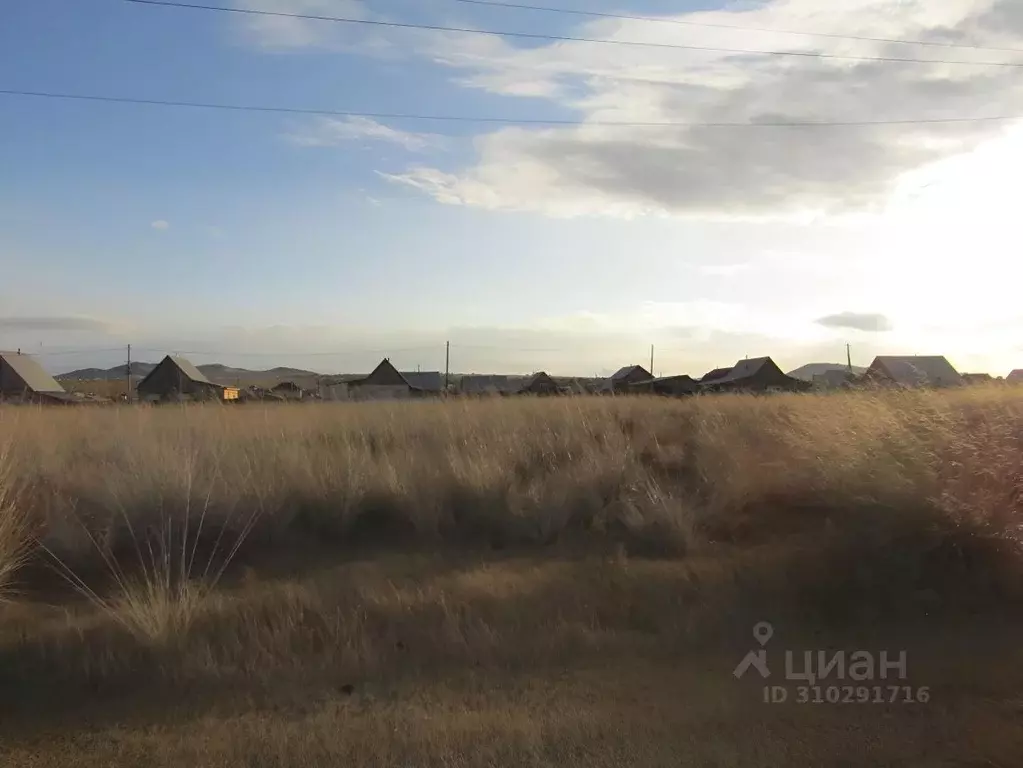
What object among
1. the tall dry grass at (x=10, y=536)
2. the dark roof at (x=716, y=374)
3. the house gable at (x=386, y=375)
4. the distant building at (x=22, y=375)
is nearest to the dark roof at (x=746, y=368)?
the dark roof at (x=716, y=374)

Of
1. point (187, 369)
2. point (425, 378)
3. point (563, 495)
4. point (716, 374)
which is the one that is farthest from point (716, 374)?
point (563, 495)

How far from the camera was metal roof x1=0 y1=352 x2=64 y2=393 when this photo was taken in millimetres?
45406

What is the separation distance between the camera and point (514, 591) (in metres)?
7.25

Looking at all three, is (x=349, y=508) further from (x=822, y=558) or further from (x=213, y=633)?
(x=822, y=558)

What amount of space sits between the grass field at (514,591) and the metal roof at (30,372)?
37.4 metres

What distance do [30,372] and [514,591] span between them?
47.8 meters

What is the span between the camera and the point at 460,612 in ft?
22.3

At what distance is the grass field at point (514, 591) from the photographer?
16.4 ft

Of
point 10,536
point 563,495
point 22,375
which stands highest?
point 22,375

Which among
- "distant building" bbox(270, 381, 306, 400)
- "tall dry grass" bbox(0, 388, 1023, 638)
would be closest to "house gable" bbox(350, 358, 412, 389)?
"distant building" bbox(270, 381, 306, 400)

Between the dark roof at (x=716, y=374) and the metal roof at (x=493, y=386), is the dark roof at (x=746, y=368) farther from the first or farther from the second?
the metal roof at (x=493, y=386)

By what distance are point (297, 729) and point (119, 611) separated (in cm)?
243

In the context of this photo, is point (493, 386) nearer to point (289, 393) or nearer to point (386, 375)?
point (289, 393)

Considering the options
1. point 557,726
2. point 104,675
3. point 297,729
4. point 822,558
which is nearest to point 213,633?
point 104,675
